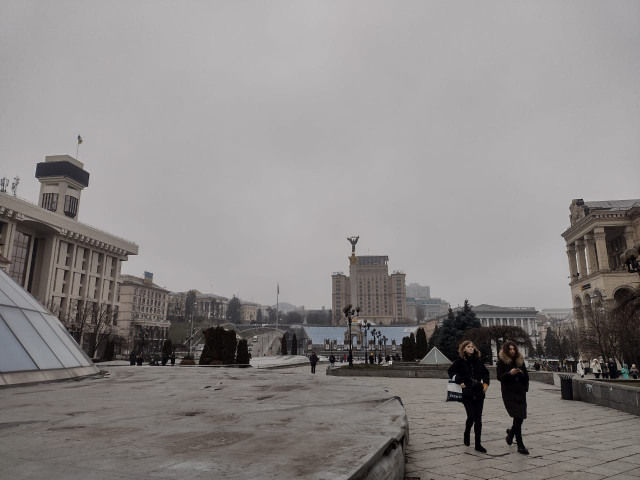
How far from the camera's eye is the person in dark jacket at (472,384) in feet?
18.6

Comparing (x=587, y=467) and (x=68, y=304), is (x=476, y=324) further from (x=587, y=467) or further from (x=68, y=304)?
(x=68, y=304)

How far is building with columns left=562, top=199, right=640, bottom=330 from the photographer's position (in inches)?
1982

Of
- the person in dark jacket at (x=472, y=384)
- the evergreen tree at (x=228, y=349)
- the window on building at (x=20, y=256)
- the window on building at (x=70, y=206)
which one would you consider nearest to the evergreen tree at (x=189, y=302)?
the window on building at (x=70, y=206)

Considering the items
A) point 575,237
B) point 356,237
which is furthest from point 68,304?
point 575,237

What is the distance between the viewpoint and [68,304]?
68.2 m

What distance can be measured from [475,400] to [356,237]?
294ft

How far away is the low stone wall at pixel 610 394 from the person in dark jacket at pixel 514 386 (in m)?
6.11

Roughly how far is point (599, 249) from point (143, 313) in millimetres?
105623

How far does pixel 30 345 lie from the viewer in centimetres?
1087

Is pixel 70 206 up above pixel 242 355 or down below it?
above

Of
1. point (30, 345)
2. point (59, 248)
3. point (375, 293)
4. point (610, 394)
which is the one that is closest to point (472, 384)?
point (610, 394)

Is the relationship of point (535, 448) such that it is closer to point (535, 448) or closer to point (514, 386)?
point (535, 448)

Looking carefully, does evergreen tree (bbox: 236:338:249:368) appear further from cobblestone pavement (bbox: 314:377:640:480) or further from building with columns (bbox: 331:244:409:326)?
building with columns (bbox: 331:244:409:326)

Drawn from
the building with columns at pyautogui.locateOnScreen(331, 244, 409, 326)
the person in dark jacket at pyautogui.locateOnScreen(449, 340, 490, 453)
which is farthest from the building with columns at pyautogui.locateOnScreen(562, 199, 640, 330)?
the building with columns at pyautogui.locateOnScreen(331, 244, 409, 326)
